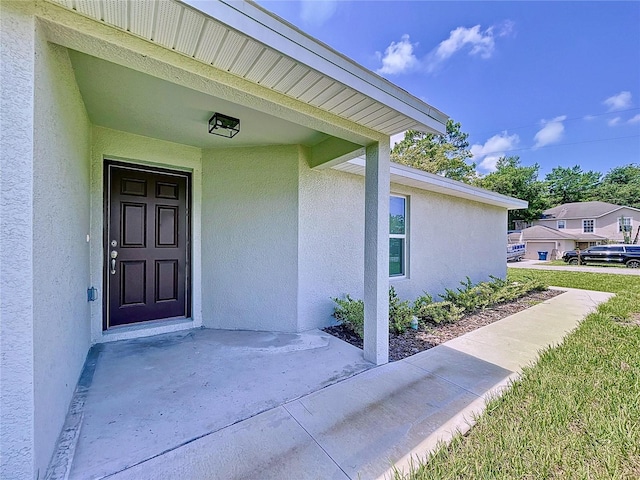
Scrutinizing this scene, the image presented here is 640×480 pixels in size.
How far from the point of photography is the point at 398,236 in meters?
5.86

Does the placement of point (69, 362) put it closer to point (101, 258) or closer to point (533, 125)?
point (101, 258)

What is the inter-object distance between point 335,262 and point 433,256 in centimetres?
302

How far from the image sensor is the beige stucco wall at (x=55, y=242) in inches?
57.6

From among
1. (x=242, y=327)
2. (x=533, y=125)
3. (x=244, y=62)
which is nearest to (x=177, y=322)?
(x=242, y=327)

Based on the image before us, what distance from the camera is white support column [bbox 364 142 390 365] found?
312cm

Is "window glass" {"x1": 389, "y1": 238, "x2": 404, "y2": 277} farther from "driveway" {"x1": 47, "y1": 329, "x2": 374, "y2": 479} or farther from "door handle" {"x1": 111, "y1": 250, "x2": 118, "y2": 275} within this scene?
"door handle" {"x1": 111, "y1": 250, "x2": 118, "y2": 275}

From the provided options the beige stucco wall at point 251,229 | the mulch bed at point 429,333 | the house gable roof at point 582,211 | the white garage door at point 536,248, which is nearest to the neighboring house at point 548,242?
the white garage door at point 536,248

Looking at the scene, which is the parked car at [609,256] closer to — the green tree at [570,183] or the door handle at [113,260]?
the door handle at [113,260]

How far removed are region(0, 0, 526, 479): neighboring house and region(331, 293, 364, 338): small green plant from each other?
0.69 feet

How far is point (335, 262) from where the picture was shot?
4.68 meters

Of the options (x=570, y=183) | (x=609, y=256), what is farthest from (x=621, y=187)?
(x=609, y=256)

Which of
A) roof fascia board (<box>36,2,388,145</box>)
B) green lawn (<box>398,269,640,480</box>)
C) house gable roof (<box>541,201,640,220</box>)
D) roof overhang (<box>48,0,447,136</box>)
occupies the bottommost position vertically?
green lawn (<box>398,269,640,480</box>)

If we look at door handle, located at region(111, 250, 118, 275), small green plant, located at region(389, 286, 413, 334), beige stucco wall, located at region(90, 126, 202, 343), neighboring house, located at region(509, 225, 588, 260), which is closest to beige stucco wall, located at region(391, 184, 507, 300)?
small green plant, located at region(389, 286, 413, 334)

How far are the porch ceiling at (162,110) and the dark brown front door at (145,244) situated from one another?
658 mm
